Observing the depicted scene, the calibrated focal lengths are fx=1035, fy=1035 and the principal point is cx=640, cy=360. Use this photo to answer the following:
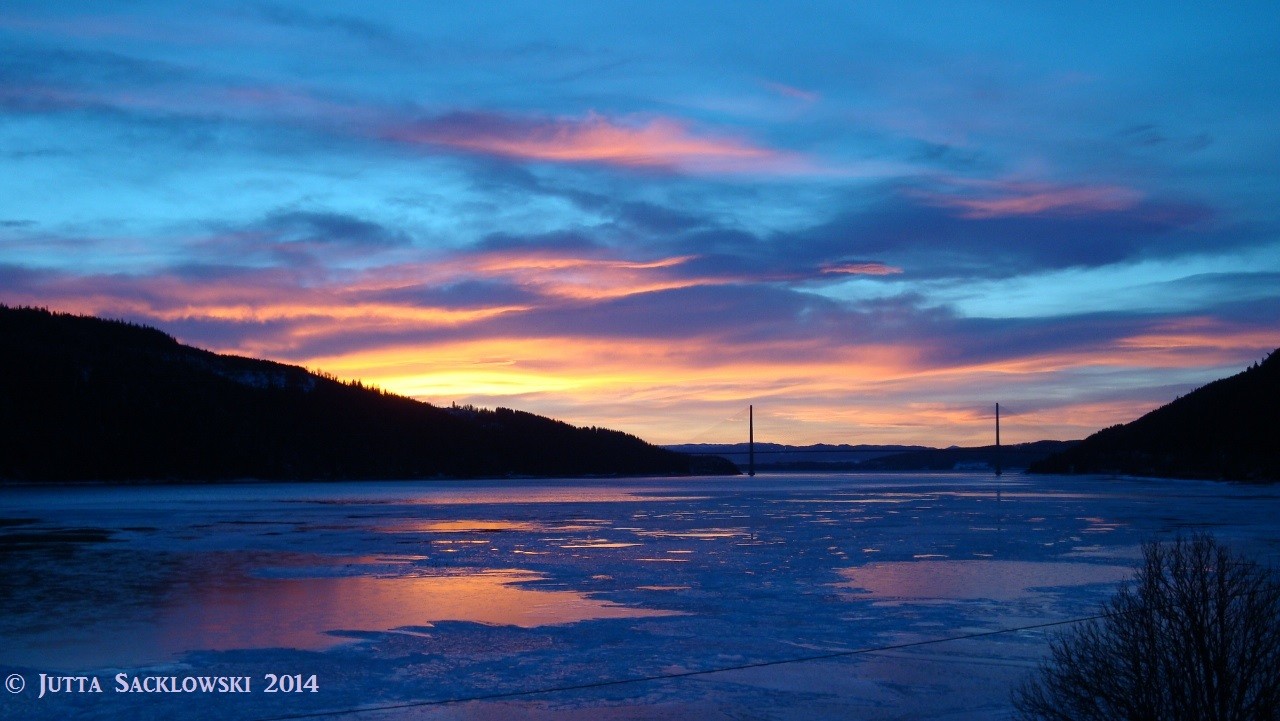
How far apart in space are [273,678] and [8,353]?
346ft

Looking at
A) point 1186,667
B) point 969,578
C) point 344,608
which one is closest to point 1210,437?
point 969,578

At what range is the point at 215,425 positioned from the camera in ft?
346

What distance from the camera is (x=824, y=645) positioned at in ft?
32.6

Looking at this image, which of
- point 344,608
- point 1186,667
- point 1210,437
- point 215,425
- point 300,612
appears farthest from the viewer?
point 215,425

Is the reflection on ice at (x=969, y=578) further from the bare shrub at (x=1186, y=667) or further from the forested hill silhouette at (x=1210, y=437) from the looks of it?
the forested hill silhouette at (x=1210, y=437)

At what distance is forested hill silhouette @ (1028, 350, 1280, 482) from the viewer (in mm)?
77625

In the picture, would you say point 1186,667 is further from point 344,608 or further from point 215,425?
point 215,425

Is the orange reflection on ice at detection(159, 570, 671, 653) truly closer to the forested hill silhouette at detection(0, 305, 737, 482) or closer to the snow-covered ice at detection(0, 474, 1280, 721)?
the snow-covered ice at detection(0, 474, 1280, 721)

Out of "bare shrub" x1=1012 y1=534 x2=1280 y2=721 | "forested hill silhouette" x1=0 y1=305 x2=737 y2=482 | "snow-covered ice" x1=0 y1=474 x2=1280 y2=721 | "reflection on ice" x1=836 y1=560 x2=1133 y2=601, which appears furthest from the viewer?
"forested hill silhouette" x1=0 y1=305 x2=737 y2=482

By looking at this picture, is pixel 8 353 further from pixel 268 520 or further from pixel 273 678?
pixel 273 678

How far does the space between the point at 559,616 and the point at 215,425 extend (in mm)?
103178

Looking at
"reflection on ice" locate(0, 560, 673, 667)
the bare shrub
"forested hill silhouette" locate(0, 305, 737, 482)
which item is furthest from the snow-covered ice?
"forested hill silhouette" locate(0, 305, 737, 482)

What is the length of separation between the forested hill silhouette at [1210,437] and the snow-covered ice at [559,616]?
6111cm

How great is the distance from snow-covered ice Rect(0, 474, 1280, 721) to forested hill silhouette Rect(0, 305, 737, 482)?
77335mm
